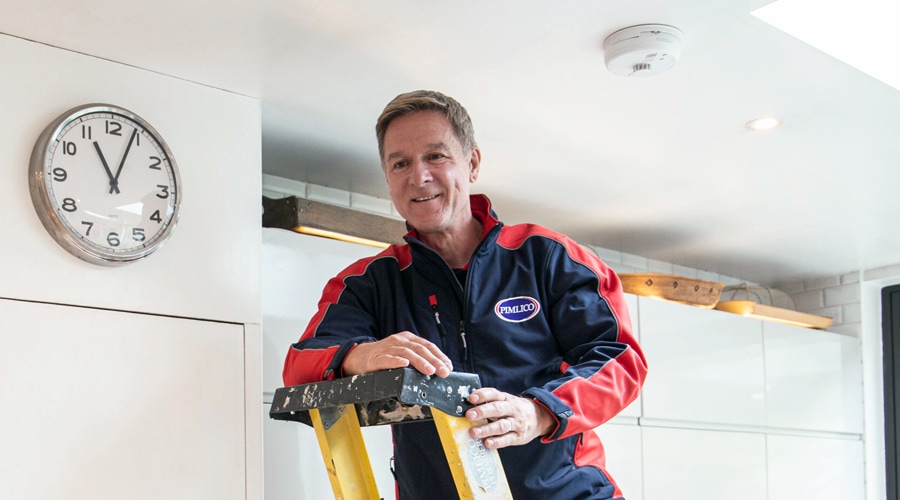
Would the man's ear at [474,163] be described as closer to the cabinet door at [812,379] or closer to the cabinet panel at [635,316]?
the cabinet panel at [635,316]

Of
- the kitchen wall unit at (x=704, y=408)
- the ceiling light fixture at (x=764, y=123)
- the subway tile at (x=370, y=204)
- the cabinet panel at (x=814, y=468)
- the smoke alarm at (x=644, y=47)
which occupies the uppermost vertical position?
the smoke alarm at (x=644, y=47)

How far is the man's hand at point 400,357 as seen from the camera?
1404 millimetres

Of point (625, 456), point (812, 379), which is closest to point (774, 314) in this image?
point (812, 379)

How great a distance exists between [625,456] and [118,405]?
1.94 meters

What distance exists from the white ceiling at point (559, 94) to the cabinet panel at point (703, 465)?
0.86 m

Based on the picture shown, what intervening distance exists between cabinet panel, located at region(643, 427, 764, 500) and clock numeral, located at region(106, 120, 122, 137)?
2.20m

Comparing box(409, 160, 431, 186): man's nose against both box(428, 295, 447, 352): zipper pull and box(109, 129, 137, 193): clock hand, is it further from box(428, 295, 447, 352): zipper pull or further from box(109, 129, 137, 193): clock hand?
box(109, 129, 137, 193): clock hand

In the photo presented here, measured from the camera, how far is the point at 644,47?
2137 mm

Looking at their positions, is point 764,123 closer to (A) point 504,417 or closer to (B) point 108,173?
(A) point 504,417

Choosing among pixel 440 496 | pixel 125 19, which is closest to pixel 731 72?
pixel 440 496

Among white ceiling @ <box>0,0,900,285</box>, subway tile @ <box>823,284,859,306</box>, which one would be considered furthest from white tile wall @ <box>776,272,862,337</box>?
white ceiling @ <box>0,0,900,285</box>

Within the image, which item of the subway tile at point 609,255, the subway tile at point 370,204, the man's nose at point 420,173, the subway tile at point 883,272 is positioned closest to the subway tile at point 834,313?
the subway tile at point 883,272

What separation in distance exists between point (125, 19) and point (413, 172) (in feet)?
2.29

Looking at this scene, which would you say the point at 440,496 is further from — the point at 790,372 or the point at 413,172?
the point at 790,372
